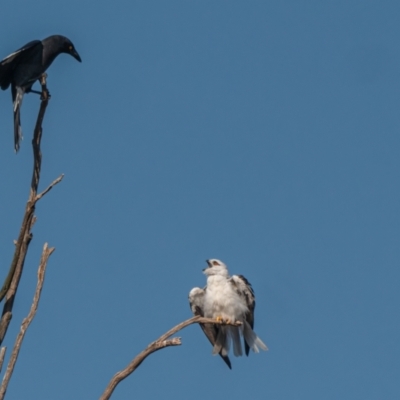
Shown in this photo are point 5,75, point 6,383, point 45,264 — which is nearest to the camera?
point 6,383

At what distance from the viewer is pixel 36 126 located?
9742 mm

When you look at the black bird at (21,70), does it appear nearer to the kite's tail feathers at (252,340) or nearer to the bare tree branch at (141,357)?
the bare tree branch at (141,357)

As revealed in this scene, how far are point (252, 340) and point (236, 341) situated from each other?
22 centimetres

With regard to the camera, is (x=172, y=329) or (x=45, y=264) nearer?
(x=45, y=264)

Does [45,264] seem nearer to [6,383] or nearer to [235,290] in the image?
[6,383]

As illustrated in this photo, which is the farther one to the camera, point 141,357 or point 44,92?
point 44,92

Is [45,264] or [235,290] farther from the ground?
[235,290]

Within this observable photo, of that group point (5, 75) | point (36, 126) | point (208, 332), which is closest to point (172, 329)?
point (36, 126)

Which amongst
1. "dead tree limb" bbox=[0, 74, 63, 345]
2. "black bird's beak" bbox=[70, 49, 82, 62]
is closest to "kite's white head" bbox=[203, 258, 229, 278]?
"black bird's beak" bbox=[70, 49, 82, 62]

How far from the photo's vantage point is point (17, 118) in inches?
446

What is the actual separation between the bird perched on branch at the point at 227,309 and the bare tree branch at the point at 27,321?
14.3 feet

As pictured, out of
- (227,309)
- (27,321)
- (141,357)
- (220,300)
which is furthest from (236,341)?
(27,321)

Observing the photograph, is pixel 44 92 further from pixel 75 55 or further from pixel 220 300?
pixel 220 300

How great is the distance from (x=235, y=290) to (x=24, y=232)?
4.76m
